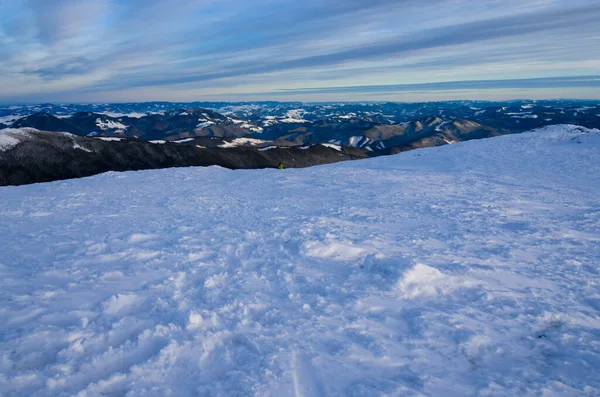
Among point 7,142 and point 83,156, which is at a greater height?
point 7,142

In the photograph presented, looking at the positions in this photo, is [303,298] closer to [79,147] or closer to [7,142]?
[7,142]

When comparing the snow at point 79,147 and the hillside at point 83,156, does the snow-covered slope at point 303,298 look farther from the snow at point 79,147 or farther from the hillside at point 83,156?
the snow at point 79,147

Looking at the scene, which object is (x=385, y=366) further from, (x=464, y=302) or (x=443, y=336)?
(x=464, y=302)

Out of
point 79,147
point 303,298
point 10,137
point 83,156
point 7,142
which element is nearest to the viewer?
point 303,298

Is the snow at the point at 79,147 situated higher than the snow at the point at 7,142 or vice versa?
the snow at the point at 7,142

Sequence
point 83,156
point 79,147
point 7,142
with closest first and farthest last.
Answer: point 7,142 → point 83,156 → point 79,147

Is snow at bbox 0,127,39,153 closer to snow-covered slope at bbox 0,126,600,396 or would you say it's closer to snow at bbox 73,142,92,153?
snow at bbox 73,142,92,153

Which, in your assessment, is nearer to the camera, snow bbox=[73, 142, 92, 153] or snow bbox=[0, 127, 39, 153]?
snow bbox=[0, 127, 39, 153]

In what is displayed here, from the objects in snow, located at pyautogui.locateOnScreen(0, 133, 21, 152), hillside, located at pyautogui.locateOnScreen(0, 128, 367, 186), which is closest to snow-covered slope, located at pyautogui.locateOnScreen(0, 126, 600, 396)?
hillside, located at pyautogui.locateOnScreen(0, 128, 367, 186)

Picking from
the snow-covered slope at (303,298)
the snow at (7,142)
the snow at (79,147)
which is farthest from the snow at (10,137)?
the snow-covered slope at (303,298)

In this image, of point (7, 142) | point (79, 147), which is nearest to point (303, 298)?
point (7, 142)
